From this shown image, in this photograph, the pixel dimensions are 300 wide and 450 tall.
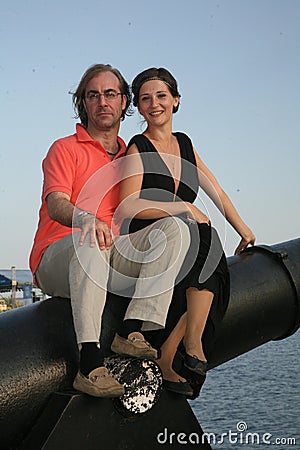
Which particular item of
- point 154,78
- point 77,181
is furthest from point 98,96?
point 77,181

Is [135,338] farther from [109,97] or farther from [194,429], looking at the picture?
[109,97]

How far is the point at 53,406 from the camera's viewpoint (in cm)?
269

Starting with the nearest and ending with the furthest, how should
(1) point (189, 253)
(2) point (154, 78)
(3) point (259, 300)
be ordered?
(1) point (189, 253), (2) point (154, 78), (3) point (259, 300)

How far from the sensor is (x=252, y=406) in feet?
47.8

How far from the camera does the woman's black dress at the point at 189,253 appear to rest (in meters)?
2.93

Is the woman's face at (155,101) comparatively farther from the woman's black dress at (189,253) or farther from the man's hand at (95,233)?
the man's hand at (95,233)

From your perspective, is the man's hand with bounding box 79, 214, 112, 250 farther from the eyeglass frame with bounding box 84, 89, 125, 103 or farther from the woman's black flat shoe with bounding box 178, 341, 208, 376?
the eyeglass frame with bounding box 84, 89, 125, 103

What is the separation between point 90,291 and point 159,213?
531 millimetres

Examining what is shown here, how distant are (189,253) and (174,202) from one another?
29 centimetres

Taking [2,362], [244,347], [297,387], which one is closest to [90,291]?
[2,362]

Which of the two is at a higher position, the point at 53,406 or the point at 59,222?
the point at 59,222

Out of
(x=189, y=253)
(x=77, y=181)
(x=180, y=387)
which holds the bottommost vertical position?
(x=180, y=387)

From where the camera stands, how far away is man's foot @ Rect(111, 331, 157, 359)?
9.23 feet

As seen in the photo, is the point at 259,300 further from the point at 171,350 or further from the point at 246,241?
Answer: the point at 171,350
